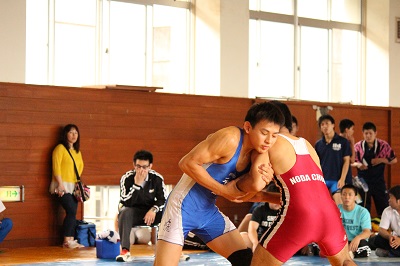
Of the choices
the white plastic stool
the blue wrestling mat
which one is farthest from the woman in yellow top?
the blue wrestling mat

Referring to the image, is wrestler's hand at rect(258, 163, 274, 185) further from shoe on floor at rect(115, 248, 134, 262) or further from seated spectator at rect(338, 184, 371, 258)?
seated spectator at rect(338, 184, 371, 258)

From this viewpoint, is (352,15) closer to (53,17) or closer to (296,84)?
(296,84)

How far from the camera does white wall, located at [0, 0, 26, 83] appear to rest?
11906 millimetres

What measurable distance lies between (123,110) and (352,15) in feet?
20.4

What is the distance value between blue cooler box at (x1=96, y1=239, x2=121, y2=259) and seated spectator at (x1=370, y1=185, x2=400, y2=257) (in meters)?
3.23

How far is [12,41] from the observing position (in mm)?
12000

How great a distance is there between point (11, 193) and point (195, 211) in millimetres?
6118

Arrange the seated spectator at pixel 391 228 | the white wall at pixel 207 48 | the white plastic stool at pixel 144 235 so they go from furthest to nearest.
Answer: the white wall at pixel 207 48 → the white plastic stool at pixel 144 235 → the seated spectator at pixel 391 228

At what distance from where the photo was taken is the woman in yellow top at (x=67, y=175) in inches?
454

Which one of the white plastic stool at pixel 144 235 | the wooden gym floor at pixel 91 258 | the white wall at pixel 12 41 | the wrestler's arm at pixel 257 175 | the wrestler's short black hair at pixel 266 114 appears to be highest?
the white wall at pixel 12 41

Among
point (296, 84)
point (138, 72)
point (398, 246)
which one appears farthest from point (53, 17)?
point (398, 246)

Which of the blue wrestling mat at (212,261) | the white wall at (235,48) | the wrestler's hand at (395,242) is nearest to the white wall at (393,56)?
the white wall at (235,48)

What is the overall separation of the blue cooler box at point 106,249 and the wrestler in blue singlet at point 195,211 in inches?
169

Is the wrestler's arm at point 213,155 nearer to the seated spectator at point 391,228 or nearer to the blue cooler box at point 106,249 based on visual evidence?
the blue cooler box at point 106,249
